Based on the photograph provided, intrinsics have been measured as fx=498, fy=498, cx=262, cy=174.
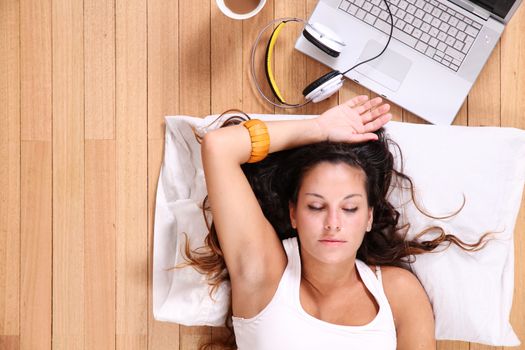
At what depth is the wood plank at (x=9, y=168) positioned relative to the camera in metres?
1.52

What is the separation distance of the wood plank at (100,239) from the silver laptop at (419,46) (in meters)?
0.76

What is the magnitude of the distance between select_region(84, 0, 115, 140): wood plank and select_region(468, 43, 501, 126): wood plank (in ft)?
3.56

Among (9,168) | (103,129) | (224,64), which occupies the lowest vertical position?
(9,168)

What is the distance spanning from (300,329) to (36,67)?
1099 mm

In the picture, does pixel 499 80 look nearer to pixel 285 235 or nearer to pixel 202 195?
pixel 285 235

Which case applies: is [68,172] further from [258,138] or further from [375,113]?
[375,113]

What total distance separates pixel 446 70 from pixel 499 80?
7.8 inches

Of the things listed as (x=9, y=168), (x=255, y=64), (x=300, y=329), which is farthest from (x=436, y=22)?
(x=9, y=168)

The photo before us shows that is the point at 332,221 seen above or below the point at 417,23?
below

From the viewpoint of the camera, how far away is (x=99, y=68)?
1.52m

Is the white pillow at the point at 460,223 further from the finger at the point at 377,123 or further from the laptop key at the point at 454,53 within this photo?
the laptop key at the point at 454,53

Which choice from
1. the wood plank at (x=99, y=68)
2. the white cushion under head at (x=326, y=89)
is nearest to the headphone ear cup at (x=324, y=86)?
the white cushion under head at (x=326, y=89)

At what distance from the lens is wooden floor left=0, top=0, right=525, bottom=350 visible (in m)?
1.50

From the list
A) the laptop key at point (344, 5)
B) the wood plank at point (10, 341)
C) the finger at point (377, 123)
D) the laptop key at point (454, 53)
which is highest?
the laptop key at point (344, 5)
